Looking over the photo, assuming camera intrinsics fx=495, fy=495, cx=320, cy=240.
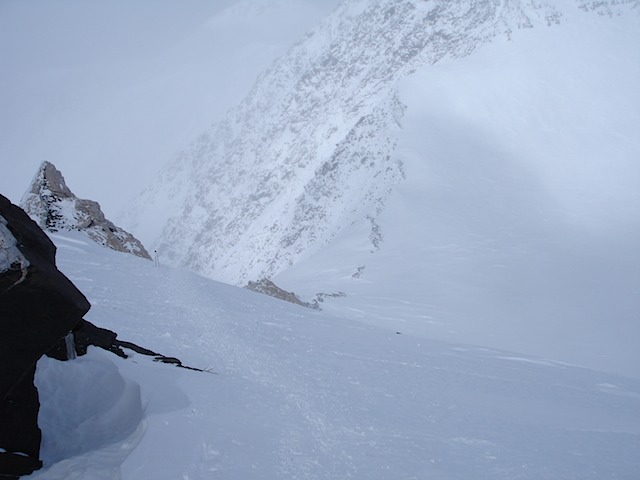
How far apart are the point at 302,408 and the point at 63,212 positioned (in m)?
19.2

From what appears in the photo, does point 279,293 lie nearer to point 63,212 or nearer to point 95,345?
point 63,212

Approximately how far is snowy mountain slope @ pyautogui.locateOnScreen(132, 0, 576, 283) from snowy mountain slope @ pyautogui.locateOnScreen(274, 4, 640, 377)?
549cm

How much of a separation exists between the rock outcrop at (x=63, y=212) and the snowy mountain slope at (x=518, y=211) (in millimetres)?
12004

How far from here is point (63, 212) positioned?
22359mm

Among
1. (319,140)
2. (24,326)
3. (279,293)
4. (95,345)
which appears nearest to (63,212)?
(279,293)

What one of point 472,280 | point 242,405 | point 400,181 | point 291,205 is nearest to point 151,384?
point 242,405

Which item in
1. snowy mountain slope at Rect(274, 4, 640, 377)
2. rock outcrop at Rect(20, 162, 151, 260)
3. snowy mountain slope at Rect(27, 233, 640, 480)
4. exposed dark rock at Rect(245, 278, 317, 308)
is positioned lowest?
snowy mountain slope at Rect(27, 233, 640, 480)

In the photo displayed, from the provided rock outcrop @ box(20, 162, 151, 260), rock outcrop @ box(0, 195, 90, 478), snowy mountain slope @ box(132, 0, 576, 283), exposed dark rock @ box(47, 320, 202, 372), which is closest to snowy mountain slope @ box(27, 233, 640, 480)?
exposed dark rock @ box(47, 320, 202, 372)

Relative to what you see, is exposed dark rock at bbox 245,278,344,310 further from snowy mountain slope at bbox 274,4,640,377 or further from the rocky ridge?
the rocky ridge

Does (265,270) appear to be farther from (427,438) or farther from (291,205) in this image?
(427,438)

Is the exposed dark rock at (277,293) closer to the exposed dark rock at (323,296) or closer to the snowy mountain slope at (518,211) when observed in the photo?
the exposed dark rock at (323,296)

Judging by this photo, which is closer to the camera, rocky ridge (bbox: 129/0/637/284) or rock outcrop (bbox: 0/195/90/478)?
rock outcrop (bbox: 0/195/90/478)

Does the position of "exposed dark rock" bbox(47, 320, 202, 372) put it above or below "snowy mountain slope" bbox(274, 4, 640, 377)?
below

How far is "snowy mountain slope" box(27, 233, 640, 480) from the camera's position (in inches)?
214
